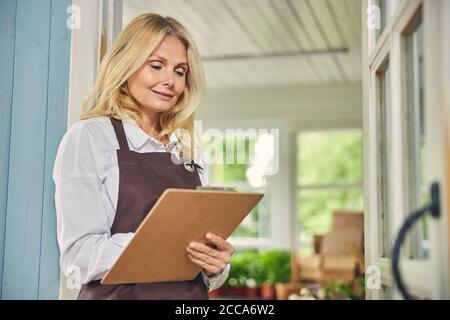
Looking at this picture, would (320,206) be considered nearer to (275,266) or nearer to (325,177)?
(325,177)

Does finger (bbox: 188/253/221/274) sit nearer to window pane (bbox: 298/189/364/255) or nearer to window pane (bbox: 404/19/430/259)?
window pane (bbox: 404/19/430/259)

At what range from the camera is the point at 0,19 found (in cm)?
178

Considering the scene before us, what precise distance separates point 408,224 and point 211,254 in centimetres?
63

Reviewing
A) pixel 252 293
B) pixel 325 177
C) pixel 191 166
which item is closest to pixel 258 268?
pixel 252 293

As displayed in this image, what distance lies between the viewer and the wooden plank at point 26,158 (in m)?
1.70

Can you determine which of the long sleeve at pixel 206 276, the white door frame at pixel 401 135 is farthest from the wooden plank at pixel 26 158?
the white door frame at pixel 401 135

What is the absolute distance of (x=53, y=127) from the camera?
1715 millimetres

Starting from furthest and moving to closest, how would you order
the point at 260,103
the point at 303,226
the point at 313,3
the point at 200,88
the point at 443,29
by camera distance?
the point at 303,226, the point at 260,103, the point at 313,3, the point at 200,88, the point at 443,29

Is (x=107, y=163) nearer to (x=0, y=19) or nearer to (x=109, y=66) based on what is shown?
(x=109, y=66)

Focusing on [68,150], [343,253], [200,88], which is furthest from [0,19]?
[343,253]

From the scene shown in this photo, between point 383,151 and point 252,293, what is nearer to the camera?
point 383,151

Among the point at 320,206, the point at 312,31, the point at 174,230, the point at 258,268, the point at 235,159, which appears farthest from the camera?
the point at 320,206

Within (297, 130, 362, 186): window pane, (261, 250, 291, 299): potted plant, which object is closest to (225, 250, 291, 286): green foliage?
(261, 250, 291, 299): potted plant
